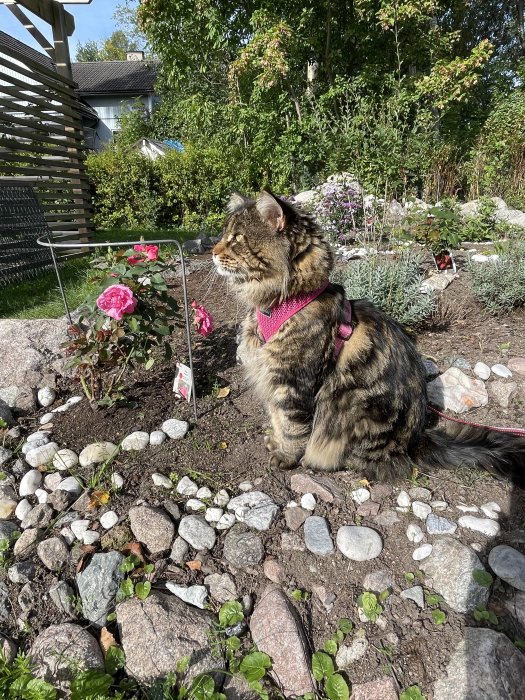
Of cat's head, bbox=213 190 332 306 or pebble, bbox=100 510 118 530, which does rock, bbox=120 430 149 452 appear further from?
cat's head, bbox=213 190 332 306

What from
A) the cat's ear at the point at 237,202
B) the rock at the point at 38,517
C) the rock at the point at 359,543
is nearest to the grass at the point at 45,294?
the cat's ear at the point at 237,202

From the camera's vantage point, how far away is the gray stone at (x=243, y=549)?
177 cm

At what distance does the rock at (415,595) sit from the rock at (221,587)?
0.68 m

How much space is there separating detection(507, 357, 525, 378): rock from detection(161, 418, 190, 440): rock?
7.88 feet

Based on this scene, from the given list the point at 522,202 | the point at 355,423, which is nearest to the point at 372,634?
the point at 355,423

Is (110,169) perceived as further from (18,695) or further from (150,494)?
(18,695)

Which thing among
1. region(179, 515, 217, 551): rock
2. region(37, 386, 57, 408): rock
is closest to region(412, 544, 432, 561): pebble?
region(179, 515, 217, 551): rock

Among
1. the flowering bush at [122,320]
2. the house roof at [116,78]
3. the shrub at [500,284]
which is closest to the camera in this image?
the flowering bush at [122,320]

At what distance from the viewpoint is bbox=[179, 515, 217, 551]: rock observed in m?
1.84

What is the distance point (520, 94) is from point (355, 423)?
11888mm

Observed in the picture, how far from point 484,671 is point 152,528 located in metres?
1.35

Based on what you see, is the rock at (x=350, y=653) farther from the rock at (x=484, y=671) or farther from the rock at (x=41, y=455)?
the rock at (x=41, y=455)

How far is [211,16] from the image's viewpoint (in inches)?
366

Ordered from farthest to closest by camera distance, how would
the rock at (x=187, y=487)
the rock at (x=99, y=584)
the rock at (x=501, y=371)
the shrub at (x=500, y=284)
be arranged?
the shrub at (x=500, y=284), the rock at (x=501, y=371), the rock at (x=187, y=487), the rock at (x=99, y=584)
